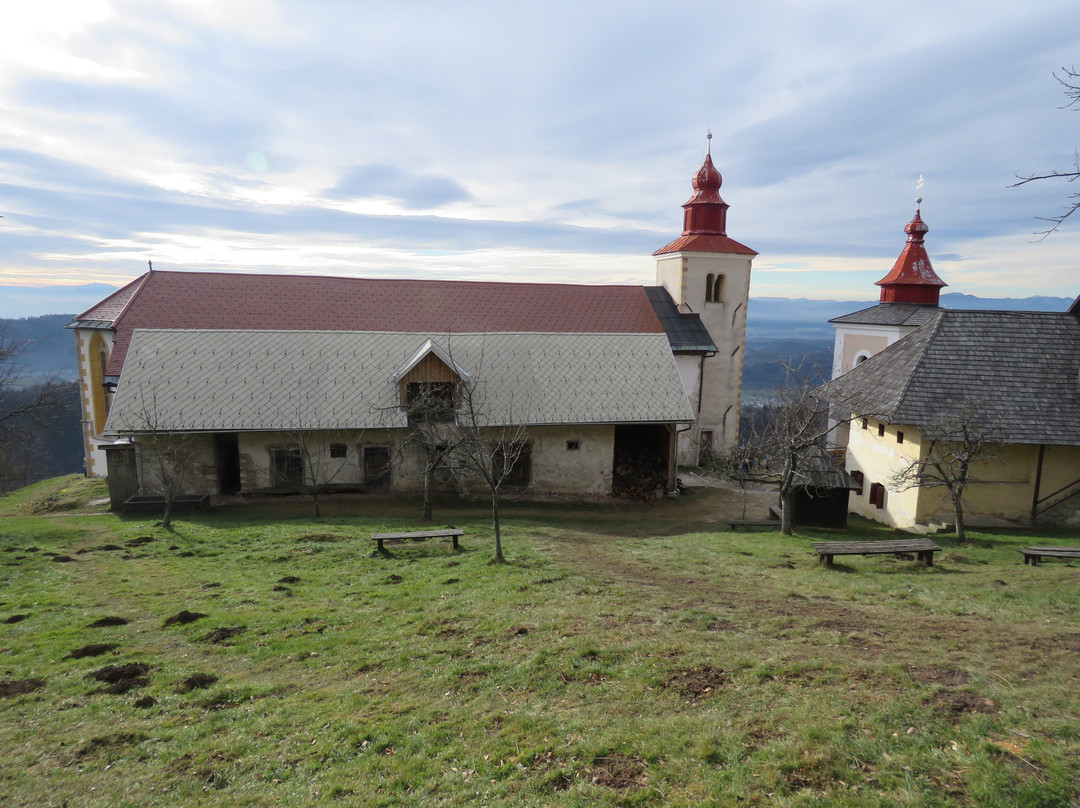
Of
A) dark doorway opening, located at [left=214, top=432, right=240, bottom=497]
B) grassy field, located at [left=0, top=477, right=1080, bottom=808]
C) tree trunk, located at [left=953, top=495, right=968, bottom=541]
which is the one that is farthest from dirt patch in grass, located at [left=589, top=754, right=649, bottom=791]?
dark doorway opening, located at [left=214, top=432, right=240, bottom=497]

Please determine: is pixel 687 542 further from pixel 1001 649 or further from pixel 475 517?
pixel 1001 649

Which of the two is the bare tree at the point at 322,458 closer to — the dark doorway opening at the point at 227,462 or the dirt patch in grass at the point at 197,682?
the dark doorway opening at the point at 227,462

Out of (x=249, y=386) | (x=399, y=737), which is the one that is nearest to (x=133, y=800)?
(x=399, y=737)

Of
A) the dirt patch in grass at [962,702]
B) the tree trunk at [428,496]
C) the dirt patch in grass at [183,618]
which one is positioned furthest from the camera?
the tree trunk at [428,496]

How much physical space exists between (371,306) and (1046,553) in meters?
25.9

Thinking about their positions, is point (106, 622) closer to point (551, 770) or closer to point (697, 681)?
point (551, 770)

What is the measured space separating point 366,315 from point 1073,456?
26885 mm

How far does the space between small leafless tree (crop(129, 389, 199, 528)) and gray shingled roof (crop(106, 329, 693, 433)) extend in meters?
0.09

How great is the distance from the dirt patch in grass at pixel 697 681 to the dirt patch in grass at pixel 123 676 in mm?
7668

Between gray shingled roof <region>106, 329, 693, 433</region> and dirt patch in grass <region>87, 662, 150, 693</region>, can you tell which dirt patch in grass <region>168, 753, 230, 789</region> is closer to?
dirt patch in grass <region>87, 662, 150, 693</region>

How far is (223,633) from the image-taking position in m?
10.9

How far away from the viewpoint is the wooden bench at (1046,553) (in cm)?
1455

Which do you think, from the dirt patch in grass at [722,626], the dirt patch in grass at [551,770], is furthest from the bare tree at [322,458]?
the dirt patch in grass at [551,770]

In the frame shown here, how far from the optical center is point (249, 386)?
74.2 ft
